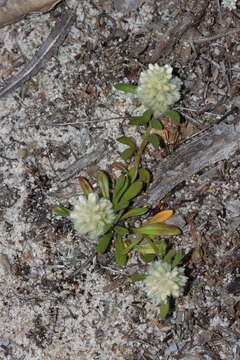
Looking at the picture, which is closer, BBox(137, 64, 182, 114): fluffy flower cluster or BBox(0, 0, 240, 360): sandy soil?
BBox(137, 64, 182, 114): fluffy flower cluster

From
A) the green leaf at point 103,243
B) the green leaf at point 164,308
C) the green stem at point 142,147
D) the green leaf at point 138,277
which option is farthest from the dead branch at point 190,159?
the green leaf at point 164,308

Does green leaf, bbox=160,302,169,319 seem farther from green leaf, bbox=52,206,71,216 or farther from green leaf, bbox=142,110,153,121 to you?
green leaf, bbox=142,110,153,121

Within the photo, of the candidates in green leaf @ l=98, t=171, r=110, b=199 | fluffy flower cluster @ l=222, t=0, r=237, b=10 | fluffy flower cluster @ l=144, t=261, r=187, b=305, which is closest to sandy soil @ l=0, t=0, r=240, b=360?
fluffy flower cluster @ l=222, t=0, r=237, b=10

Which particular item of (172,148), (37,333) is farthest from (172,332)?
(172,148)

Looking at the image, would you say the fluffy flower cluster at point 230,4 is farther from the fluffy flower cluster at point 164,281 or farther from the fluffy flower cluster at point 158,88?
the fluffy flower cluster at point 164,281

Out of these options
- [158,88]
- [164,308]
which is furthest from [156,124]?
[164,308]

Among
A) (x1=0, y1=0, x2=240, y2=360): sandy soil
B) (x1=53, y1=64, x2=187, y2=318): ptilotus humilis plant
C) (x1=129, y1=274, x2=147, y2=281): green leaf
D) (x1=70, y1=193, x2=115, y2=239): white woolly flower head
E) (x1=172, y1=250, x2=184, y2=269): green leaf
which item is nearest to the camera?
(x1=70, y1=193, x2=115, y2=239): white woolly flower head
